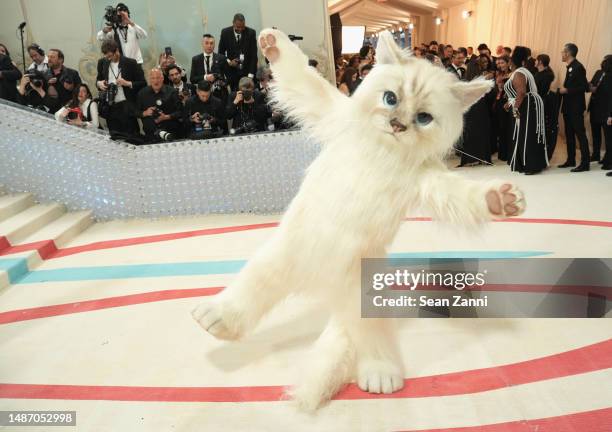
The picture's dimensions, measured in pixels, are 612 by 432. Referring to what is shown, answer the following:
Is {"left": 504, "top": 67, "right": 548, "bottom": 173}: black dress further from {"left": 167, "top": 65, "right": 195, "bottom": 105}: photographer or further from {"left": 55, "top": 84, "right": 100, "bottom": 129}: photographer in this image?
{"left": 55, "top": 84, "right": 100, "bottom": 129}: photographer

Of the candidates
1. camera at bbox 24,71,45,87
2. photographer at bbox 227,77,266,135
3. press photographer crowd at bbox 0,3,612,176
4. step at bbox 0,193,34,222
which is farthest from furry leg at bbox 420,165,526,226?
camera at bbox 24,71,45,87

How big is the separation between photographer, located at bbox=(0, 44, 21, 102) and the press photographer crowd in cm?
1

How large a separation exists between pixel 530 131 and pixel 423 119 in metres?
4.54

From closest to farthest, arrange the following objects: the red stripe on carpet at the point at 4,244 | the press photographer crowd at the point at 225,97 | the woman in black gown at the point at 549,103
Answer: the red stripe on carpet at the point at 4,244 → the press photographer crowd at the point at 225,97 → the woman in black gown at the point at 549,103

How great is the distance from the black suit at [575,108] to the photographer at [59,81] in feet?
18.2

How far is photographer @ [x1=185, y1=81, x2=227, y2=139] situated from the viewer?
4.39 m

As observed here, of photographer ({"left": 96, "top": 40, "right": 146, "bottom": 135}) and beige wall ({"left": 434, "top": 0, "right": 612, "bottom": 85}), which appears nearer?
photographer ({"left": 96, "top": 40, "right": 146, "bottom": 135})

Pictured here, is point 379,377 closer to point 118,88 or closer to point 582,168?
point 118,88

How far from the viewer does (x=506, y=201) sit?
133cm

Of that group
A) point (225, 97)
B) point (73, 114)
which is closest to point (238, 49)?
point (225, 97)

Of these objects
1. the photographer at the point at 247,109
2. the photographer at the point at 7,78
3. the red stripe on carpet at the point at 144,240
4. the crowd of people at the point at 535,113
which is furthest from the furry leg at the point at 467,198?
the photographer at the point at 7,78

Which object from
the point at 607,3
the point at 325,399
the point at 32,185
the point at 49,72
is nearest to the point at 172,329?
the point at 325,399

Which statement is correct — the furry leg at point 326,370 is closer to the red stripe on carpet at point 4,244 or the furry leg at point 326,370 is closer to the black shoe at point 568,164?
the red stripe on carpet at point 4,244

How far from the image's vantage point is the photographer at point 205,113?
14.4ft
